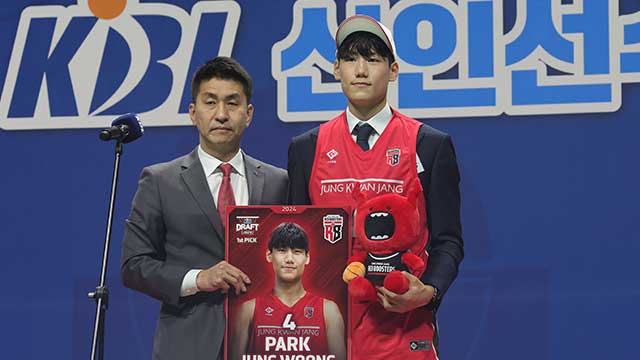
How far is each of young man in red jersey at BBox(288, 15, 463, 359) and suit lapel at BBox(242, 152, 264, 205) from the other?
13 centimetres

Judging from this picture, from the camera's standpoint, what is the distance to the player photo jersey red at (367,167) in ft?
7.91

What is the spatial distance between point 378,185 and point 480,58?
5.58 feet

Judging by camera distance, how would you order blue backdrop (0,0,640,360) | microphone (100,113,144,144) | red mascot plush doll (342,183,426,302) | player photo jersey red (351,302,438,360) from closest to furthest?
red mascot plush doll (342,183,426,302) → player photo jersey red (351,302,438,360) → microphone (100,113,144,144) → blue backdrop (0,0,640,360)

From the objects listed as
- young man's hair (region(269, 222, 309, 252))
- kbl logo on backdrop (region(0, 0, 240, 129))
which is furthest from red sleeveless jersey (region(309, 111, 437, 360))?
kbl logo on backdrop (region(0, 0, 240, 129))

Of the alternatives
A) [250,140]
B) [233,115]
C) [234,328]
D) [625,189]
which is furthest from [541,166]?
[234,328]

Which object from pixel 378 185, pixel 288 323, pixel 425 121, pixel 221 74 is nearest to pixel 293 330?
pixel 288 323

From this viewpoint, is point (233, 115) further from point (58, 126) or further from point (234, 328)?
point (58, 126)

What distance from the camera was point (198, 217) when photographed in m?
2.58

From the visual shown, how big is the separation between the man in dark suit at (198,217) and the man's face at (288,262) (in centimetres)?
12

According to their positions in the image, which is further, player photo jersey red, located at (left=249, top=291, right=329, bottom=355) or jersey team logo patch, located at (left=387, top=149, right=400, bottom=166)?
jersey team logo patch, located at (left=387, top=149, right=400, bottom=166)

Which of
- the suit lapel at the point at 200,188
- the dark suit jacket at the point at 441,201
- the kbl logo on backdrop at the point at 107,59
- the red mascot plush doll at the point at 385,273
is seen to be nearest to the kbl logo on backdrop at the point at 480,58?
the kbl logo on backdrop at the point at 107,59

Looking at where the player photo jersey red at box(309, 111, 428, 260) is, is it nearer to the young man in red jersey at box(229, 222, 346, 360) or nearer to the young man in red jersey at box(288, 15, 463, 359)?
the young man in red jersey at box(288, 15, 463, 359)

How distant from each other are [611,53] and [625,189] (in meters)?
0.53

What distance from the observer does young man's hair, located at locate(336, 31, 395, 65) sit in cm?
248
